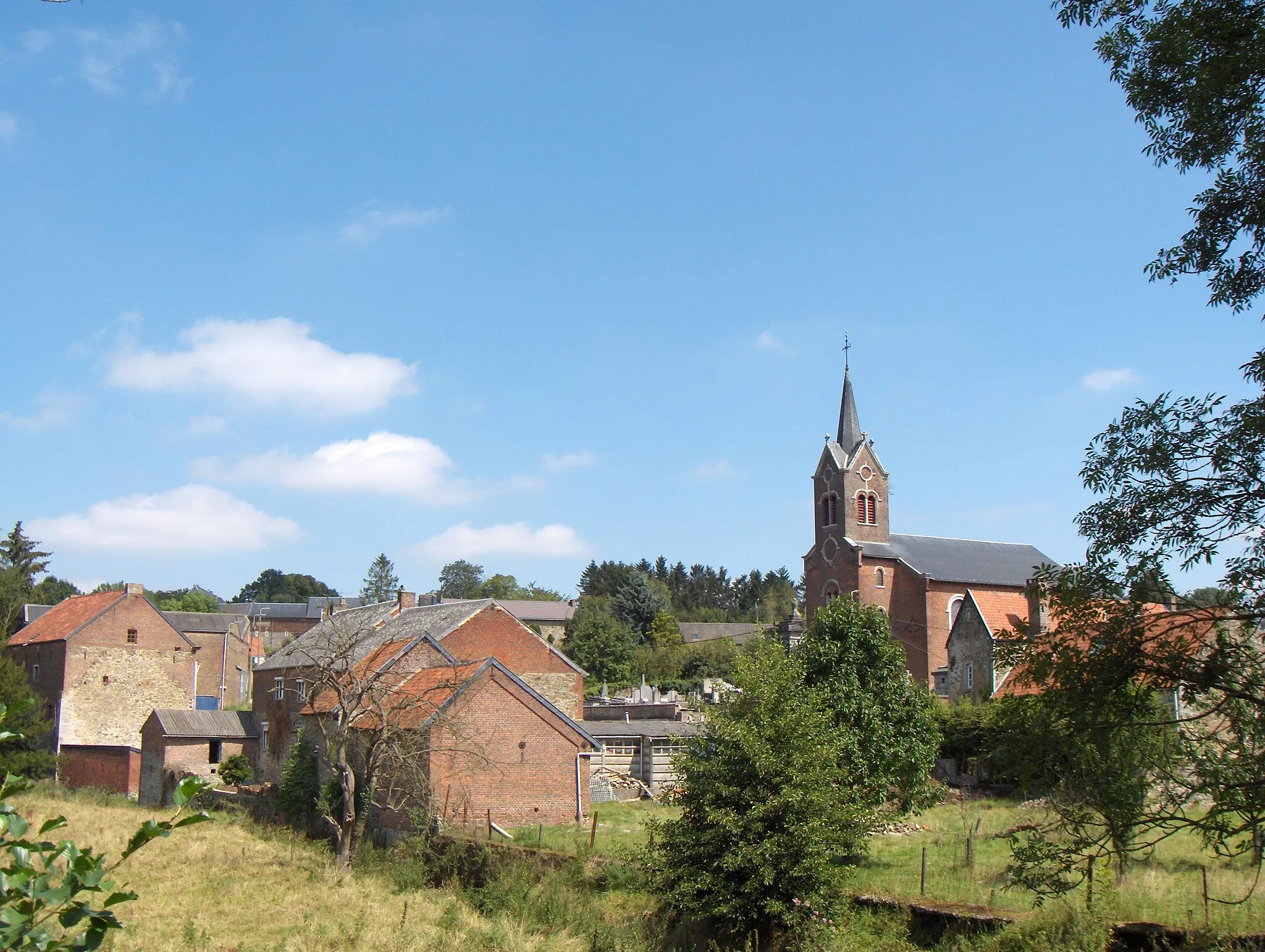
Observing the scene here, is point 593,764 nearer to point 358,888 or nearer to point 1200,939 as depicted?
point 358,888

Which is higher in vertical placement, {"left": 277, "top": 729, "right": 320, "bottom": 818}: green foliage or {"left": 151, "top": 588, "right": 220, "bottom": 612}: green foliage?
{"left": 151, "top": 588, "right": 220, "bottom": 612}: green foliage

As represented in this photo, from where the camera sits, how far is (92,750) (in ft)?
155

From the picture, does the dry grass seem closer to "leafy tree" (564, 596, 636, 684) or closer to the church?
the church

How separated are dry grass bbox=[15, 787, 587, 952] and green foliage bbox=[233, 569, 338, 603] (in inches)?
5788

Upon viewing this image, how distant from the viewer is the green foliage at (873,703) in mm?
24969

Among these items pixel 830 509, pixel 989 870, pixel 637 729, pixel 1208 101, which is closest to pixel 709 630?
pixel 830 509

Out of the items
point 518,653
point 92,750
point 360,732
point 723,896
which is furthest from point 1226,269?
point 92,750

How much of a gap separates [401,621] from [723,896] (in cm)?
2932

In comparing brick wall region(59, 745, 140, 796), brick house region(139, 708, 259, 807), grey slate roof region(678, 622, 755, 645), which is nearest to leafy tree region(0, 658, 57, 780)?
brick wall region(59, 745, 140, 796)

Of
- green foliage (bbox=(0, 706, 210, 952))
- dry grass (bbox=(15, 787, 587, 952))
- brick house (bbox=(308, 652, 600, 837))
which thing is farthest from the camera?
brick house (bbox=(308, 652, 600, 837))

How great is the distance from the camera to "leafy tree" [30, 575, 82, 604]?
88.5m

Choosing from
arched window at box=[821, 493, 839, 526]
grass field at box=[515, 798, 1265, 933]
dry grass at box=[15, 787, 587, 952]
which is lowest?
dry grass at box=[15, 787, 587, 952]

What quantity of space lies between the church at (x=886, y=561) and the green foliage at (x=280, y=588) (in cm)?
12928

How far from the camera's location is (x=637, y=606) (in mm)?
101062
